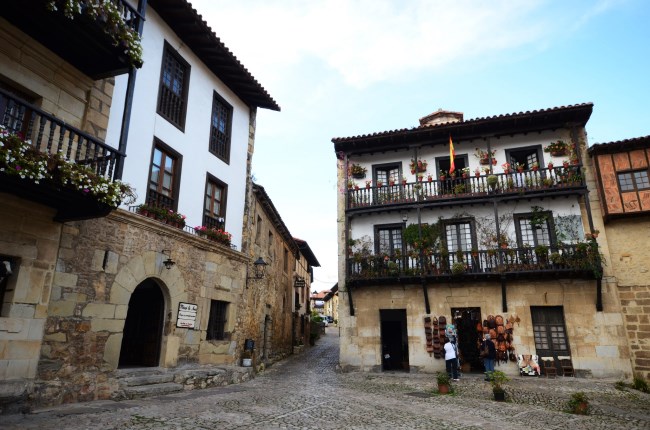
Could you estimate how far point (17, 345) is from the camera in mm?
7273

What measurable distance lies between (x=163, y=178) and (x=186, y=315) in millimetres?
3847

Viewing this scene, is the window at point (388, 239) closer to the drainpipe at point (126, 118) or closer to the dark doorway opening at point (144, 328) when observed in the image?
the dark doorway opening at point (144, 328)

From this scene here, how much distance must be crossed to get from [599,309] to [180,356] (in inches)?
547

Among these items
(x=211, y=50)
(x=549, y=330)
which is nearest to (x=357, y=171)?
(x=211, y=50)

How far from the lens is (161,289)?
11.0m

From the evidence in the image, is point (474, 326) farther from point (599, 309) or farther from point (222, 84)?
point (222, 84)

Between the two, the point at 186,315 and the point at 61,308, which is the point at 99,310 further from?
the point at 186,315

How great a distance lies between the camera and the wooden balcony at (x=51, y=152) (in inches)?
269

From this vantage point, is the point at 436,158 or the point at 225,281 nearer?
the point at 225,281

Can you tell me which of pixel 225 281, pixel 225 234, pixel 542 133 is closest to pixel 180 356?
pixel 225 281

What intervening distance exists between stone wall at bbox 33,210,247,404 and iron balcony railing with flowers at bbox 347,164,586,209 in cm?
752

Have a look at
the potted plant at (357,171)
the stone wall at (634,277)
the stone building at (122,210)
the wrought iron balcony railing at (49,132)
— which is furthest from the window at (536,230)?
the wrought iron balcony railing at (49,132)

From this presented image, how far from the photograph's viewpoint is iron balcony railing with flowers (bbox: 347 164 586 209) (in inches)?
611

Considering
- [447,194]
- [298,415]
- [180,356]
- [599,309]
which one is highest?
[447,194]
